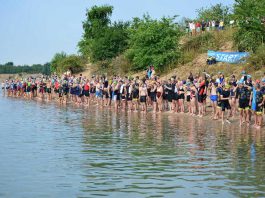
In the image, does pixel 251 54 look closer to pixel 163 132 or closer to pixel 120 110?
pixel 120 110

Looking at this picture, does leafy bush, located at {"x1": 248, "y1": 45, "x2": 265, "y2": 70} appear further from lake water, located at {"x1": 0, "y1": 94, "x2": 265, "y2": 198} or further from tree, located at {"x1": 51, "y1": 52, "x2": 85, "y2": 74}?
tree, located at {"x1": 51, "y1": 52, "x2": 85, "y2": 74}

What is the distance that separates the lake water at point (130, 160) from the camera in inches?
434

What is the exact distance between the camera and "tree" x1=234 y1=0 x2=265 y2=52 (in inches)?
1457

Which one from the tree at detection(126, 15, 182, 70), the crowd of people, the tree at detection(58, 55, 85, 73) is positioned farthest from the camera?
the tree at detection(58, 55, 85, 73)

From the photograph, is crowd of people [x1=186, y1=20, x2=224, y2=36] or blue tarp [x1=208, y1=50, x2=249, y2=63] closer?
blue tarp [x1=208, y1=50, x2=249, y2=63]

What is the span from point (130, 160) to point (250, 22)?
25885 mm

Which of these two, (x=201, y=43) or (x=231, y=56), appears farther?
(x=201, y=43)

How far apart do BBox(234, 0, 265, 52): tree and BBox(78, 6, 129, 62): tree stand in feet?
60.7

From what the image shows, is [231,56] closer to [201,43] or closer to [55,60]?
[201,43]

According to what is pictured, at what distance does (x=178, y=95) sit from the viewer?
29.2 meters

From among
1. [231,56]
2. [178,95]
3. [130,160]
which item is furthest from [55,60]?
[130,160]

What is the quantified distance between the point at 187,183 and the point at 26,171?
11.8ft

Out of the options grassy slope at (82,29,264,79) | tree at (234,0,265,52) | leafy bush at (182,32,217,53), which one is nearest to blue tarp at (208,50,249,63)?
grassy slope at (82,29,264,79)

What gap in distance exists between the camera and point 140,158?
14.5 m
